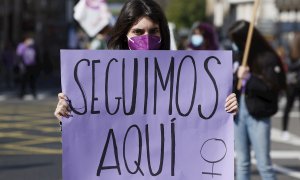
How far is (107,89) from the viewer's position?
11.1 feet

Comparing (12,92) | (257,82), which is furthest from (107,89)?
(12,92)

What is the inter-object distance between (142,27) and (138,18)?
59mm

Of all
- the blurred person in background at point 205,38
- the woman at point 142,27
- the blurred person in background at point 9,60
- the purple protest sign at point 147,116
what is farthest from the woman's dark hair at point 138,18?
the blurred person in background at point 9,60

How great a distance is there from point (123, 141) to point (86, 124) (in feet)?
0.55

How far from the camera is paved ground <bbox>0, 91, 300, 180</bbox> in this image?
8531mm

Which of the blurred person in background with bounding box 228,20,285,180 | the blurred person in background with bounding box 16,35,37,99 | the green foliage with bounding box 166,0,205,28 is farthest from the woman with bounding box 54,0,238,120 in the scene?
the green foliage with bounding box 166,0,205,28

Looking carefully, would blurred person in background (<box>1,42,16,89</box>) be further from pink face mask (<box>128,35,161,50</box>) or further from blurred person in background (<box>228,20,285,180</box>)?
pink face mask (<box>128,35,161,50</box>)

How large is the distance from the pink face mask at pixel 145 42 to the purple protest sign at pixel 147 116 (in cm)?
14

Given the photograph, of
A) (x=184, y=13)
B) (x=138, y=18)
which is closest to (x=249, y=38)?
(x=138, y=18)

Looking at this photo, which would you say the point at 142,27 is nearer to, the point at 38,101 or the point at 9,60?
the point at 38,101

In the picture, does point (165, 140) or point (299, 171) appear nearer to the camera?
point (165, 140)

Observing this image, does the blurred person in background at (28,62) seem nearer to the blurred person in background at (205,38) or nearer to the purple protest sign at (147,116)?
the blurred person in background at (205,38)

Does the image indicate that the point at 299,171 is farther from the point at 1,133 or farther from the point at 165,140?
the point at 165,140

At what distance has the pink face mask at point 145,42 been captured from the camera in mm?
3521
